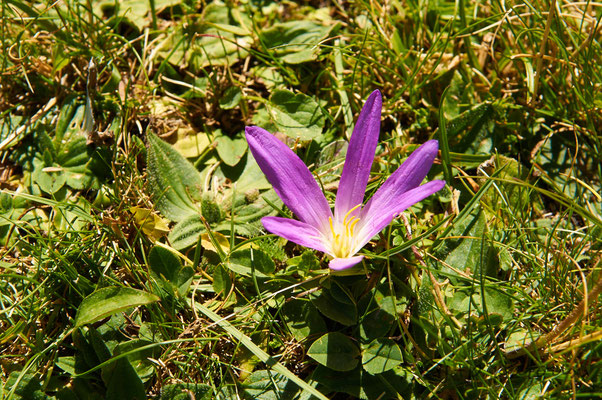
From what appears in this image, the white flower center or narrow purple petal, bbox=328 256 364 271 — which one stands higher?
narrow purple petal, bbox=328 256 364 271

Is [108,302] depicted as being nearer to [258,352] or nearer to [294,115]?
[258,352]

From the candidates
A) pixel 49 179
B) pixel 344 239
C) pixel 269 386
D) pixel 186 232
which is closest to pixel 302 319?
pixel 269 386

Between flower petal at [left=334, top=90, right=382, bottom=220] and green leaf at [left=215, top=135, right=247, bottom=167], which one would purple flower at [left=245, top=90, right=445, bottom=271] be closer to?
flower petal at [left=334, top=90, right=382, bottom=220]

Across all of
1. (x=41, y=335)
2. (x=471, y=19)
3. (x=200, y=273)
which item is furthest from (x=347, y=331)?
(x=471, y=19)

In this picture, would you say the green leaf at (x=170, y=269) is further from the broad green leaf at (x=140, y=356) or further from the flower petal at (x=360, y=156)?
the flower petal at (x=360, y=156)

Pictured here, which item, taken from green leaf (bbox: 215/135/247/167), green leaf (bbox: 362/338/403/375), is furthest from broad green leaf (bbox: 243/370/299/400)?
green leaf (bbox: 215/135/247/167)

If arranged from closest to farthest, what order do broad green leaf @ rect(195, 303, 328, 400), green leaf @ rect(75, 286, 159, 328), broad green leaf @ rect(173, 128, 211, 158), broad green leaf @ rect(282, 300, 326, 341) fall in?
broad green leaf @ rect(195, 303, 328, 400), green leaf @ rect(75, 286, 159, 328), broad green leaf @ rect(282, 300, 326, 341), broad green leaf @ rect(173, 128, 211, 158)

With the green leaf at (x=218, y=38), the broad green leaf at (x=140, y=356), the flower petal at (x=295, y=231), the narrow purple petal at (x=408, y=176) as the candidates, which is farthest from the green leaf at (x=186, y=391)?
the green leaf at (x=218, y=38)
